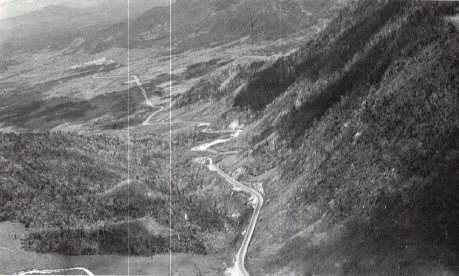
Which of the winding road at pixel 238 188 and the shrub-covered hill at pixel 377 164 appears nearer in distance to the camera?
the shrub-covered hill at pixel 377 164

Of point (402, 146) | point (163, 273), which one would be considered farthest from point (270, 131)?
point (163, 273)

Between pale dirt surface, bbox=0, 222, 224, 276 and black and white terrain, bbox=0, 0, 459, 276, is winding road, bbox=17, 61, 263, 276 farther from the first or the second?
pale dirt surface, bbox=0, 222, 224, 276

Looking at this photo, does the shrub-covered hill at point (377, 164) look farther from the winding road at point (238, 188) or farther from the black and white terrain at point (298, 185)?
the winding road at point (238, 188)

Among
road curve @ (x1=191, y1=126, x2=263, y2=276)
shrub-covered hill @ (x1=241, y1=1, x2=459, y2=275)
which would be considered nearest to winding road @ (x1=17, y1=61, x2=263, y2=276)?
road curve @ (x1=191, y1=126, x2=263, y2=276)

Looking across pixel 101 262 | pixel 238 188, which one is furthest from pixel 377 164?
pixel 101 262

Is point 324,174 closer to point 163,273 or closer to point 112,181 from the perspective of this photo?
point 163,273

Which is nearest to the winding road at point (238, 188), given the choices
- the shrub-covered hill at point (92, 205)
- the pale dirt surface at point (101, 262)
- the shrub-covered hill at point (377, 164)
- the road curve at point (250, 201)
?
the road curve at point (250, 201)
